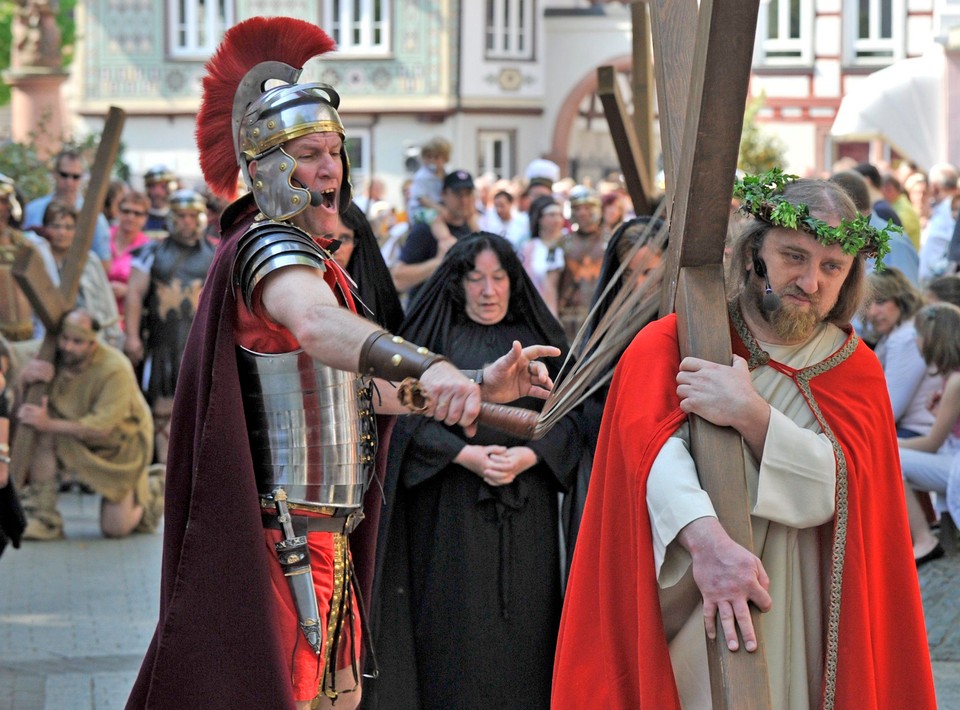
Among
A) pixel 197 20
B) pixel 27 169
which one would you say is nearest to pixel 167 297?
pixel 27 169

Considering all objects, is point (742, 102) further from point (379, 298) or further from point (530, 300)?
point (379, 298)

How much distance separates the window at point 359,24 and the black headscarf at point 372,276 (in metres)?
27.8

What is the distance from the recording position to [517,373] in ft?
11.0

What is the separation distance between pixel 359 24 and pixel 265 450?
30608 millimetres

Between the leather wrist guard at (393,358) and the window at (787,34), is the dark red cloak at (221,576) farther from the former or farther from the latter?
the window at (787,34)

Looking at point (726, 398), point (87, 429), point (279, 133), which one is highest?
point (279, 133)

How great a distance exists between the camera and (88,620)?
7301 millimetres

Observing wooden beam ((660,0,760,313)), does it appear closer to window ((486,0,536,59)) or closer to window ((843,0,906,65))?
window ((843,0,906,65))

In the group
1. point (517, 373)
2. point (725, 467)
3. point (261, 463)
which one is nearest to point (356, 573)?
point (261, 463)

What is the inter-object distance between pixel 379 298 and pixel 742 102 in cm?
274

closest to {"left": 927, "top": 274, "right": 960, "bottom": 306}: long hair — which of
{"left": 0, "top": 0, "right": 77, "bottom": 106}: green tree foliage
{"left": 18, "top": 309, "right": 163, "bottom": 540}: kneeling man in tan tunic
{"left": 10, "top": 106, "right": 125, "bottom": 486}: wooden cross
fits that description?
{"left": 10, "top": 106, "right": 125, "bottom": 486}: wooden cross

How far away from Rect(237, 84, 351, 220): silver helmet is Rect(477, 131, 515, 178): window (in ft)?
97.4

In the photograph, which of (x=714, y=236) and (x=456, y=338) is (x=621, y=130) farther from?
(x=714, y=236)

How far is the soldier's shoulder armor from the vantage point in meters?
3.24
